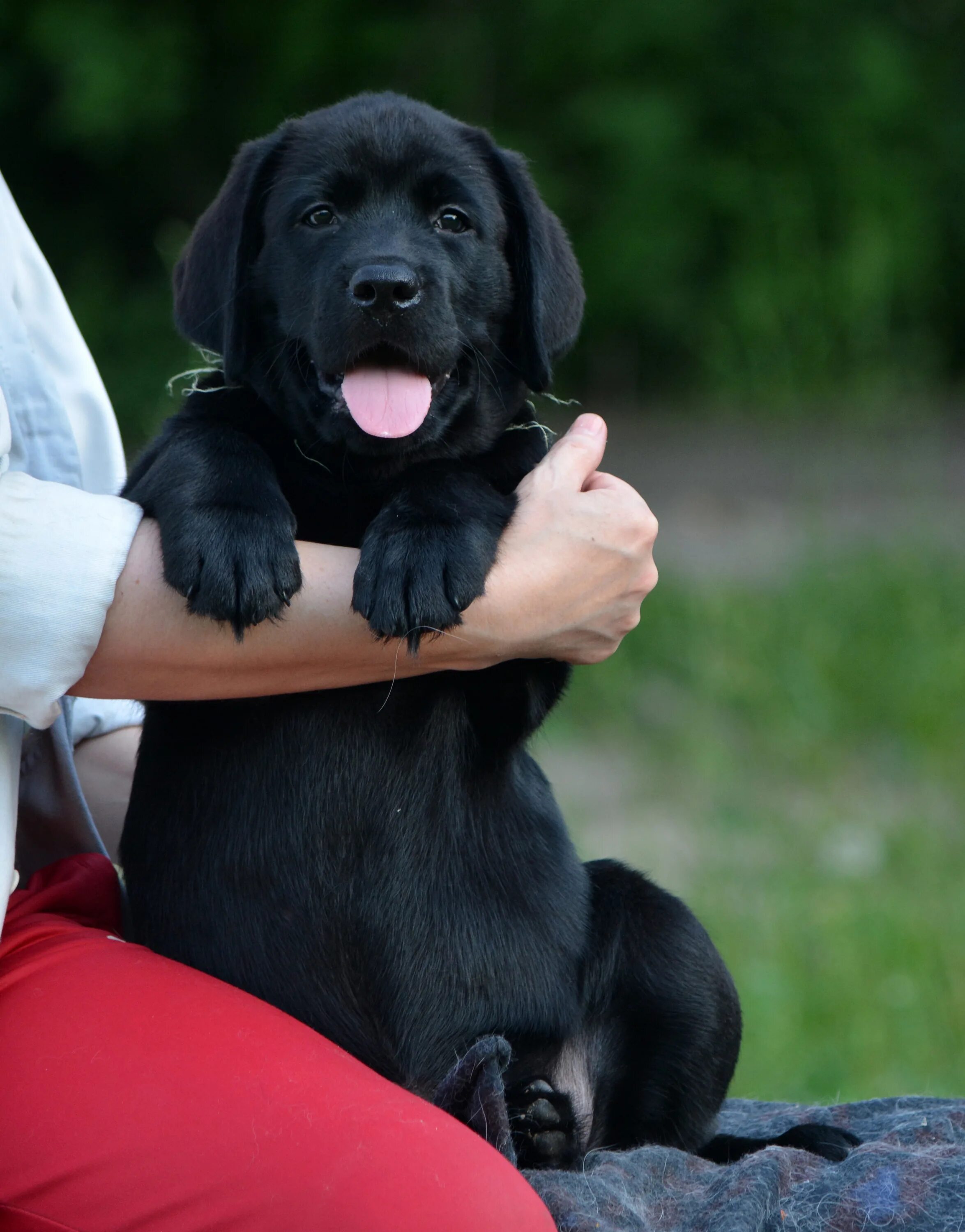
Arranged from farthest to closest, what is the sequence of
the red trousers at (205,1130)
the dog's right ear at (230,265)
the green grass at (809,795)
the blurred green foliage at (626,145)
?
the blurred green foliage at (626,145)
the green grass at (809,795)
the dog's right ear at (230,265)
the red trousers at (205,1130)

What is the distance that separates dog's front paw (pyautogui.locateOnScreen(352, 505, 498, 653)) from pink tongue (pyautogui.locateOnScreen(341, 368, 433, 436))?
0.61ft

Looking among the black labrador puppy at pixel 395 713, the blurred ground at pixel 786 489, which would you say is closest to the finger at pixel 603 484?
the black labrador puppy at pixel 395 713

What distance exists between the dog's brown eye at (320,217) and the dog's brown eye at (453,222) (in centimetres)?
14

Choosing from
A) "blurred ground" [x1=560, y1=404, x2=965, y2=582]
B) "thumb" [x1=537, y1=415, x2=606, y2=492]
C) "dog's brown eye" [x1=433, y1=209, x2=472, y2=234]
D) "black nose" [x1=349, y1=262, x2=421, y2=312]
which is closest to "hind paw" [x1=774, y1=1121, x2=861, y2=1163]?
"thumb" [x1=537, y1=415, x2=606, y2=492]

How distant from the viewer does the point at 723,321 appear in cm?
675

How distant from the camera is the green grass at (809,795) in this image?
361 centimetres

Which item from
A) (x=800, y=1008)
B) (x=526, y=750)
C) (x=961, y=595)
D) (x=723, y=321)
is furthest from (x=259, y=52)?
(x=526, y=750)

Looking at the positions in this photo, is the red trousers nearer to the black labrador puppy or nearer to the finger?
the black labrador puppy

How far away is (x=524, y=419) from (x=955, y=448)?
5.52 m

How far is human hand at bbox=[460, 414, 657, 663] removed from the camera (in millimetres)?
1799

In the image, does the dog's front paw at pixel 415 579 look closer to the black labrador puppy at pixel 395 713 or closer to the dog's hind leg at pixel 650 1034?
the black labrador puppy at pixel 395 713

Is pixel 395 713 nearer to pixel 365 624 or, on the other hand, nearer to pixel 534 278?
pixel 365 624

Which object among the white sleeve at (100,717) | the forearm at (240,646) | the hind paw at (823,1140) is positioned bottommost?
the hind paw at (823,1140)

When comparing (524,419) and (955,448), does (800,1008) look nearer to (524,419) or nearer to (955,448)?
(524,419)
